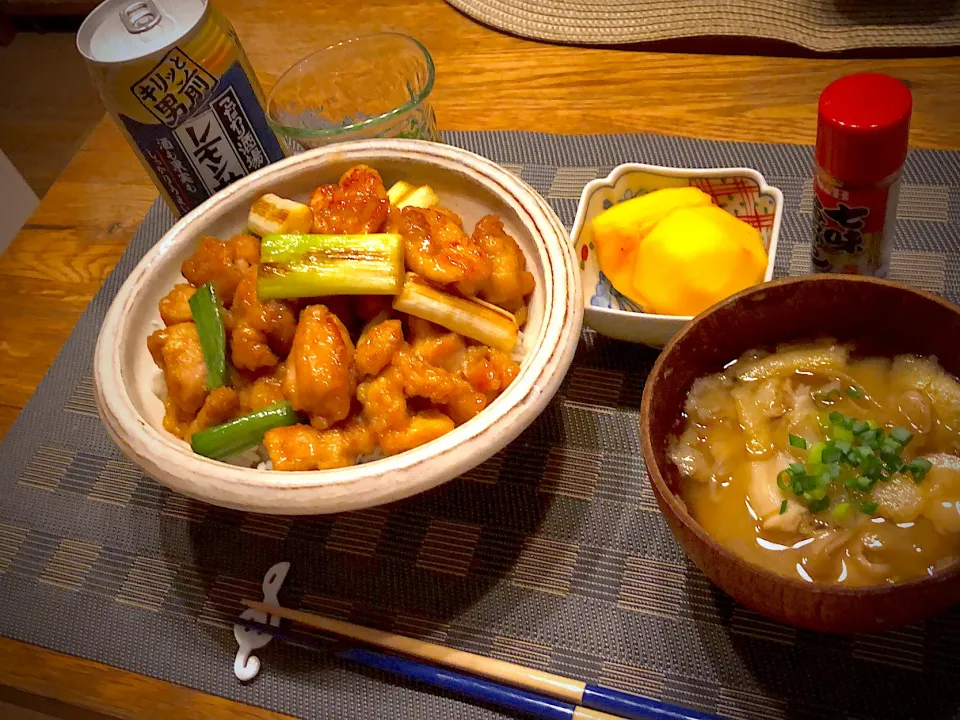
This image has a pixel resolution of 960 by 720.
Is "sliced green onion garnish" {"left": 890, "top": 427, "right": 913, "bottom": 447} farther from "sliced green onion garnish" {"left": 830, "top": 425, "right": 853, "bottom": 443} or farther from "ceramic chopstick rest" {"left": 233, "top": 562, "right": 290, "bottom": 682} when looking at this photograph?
"ceramic chopstick rest" {"left": 233, "top": 562, "right": 290, "bottom": 682}

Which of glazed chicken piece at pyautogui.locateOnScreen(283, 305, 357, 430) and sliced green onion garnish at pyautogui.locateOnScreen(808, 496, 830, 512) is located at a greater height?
glazed chicken piece at pyautogui.locateOnScreen(283, 305, 357, 430)

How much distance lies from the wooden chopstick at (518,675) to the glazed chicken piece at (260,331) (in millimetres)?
306

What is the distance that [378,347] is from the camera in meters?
0.89

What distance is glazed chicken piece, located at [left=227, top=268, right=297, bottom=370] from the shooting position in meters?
0.93

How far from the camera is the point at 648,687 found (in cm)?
82

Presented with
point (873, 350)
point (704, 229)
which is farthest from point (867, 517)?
point (704, 229)

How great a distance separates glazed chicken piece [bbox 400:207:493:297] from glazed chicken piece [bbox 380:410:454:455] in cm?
17

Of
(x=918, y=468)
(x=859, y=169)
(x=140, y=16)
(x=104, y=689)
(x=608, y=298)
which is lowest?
(x=104, y=689)

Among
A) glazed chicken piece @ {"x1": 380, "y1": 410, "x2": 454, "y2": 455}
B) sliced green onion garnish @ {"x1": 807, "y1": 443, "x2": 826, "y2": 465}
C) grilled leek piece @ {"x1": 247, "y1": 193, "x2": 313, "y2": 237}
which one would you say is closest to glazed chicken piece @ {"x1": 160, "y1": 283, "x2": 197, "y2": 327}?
grilled leek piece @ {"x1": 247, "y1": 193, "x2": 313, "y2": 237}

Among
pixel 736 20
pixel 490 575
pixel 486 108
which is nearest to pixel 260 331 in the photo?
pixel 490 575

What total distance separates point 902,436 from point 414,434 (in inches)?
19.0

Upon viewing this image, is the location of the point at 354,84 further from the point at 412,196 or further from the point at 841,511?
the point at 841,511

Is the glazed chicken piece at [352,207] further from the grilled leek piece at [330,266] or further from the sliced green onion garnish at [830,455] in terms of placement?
the sliced green onion garnish at [830,455]

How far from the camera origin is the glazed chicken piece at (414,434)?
846 mm
